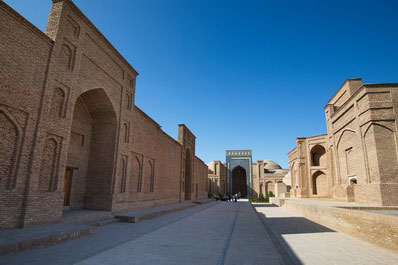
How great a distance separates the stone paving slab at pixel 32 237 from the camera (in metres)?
4.15

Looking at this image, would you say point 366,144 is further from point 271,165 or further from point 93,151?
point 271,165

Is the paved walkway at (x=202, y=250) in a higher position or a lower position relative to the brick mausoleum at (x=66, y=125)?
lower

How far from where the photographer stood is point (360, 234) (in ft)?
20.6

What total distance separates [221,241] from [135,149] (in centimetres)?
742

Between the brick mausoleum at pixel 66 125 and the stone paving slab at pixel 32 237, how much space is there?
2.14ft

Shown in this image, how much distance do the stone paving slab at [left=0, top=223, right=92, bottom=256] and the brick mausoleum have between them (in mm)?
652

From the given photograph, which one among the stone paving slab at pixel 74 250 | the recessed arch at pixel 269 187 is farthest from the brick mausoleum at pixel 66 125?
the recessed arch at pixel 269 187

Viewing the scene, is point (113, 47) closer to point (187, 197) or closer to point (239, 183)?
point (187, 197)

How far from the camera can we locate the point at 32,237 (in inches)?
184

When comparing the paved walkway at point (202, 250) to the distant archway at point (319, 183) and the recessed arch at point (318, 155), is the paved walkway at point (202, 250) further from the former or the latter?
the recessed arch at point (318, 155)

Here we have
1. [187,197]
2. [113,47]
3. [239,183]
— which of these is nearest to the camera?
[113,47]

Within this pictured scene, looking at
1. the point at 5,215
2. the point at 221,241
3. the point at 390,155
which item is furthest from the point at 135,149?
the point at 390,155

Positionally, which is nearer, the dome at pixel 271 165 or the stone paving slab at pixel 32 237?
the stone paving slab at pixel 32 237

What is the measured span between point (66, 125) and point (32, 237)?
3577mm
